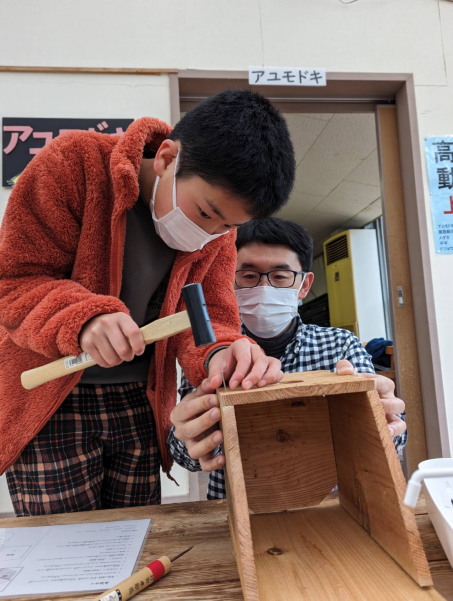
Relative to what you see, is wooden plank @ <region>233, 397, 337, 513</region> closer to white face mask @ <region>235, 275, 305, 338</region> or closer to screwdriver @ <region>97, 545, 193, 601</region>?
screwdriver @ <region>97, 545, 193, 601</region>

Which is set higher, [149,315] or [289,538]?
[149,315]

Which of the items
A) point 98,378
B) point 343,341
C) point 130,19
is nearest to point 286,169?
A: point 98,378

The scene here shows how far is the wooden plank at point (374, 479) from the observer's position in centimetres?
52

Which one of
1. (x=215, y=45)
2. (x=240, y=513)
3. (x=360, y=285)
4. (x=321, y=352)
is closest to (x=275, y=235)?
(x=321, y=352)

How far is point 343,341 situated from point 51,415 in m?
0.84

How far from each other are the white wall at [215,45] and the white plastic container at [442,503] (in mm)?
1788

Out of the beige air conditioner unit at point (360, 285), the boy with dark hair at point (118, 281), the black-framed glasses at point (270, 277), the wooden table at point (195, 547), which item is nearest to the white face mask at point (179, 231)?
the boy with dark hair at point (118, 281)

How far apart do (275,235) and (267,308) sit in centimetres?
22

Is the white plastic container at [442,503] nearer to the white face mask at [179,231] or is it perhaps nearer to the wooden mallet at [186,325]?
the wooden mallet at [186,325]

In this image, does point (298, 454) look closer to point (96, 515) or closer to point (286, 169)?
point (96, 515)

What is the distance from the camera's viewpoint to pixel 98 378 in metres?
0.98

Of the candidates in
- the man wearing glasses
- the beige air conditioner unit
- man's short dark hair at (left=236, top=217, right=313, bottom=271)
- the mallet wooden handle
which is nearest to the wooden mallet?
the mallet wooden handle

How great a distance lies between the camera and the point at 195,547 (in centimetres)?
66

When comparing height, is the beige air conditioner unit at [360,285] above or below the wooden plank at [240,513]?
above
